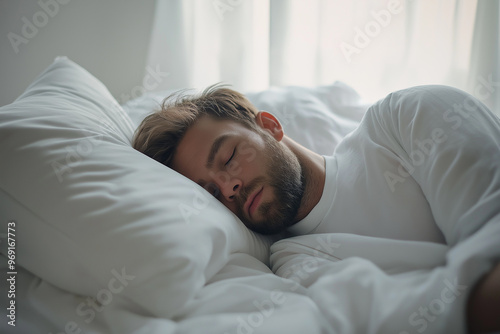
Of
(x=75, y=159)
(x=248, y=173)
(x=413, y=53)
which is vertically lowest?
(x=248, y=173)

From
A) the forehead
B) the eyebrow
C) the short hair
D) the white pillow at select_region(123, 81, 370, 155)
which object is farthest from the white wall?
the eyebrow

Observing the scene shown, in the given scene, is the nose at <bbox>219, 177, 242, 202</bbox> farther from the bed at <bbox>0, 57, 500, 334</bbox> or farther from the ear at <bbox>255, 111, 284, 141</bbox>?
the ear at <bbox>255, 111, 284, 141</bbox>

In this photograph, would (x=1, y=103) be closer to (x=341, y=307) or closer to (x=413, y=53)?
(x=341, y=307)

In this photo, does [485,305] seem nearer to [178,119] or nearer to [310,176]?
[310,176]

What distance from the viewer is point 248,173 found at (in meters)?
0.95

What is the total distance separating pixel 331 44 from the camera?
176 cm

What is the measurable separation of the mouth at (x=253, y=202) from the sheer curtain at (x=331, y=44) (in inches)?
40.9

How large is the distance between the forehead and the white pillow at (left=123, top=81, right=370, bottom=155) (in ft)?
1.02

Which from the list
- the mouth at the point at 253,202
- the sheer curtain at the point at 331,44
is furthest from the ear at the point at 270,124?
the sheer curtain at the point at 331,44

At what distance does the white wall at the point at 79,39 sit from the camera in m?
1.51

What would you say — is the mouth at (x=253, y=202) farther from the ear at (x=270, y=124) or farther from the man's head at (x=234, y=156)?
the ear at (x=270, y=124)

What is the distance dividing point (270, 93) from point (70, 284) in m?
1.03

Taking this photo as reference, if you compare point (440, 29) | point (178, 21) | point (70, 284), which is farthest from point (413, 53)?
point (70, 284)

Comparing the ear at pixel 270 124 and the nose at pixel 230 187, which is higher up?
the ear at pixel 270 124
